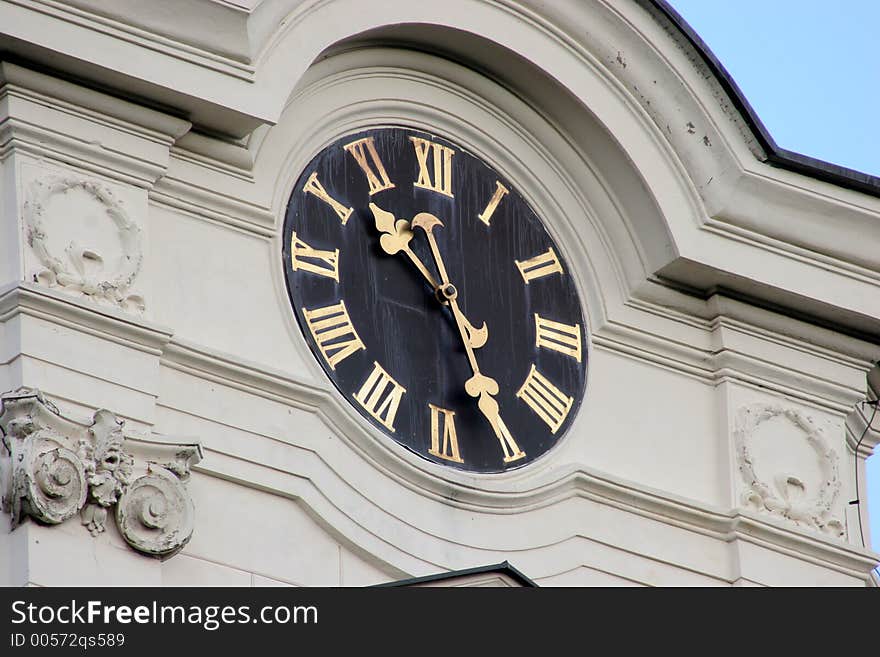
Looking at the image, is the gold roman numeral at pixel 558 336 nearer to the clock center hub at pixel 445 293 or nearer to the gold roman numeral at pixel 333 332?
the clock center hub at pixel 445 293

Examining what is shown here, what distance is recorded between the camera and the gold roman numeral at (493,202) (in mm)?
17219

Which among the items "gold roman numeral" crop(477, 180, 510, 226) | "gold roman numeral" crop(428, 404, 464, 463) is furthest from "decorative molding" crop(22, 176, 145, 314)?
"gold roman numeral" crop(477, 180, 510, 226)

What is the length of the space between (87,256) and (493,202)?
252 cm

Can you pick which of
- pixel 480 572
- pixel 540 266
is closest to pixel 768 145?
pixel 540 266

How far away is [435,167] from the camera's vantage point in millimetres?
17141

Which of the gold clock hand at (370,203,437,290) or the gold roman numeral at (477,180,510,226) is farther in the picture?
the gold roman numeral at (477,180,510,226)

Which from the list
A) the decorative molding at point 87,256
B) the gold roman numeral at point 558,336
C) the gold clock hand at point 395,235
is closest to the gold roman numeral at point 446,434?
the gold clock hand at point 395,235

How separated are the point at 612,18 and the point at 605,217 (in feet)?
3.19

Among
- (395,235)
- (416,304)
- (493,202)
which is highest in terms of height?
(493,202)

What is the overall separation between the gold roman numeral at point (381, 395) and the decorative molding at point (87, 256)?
124cm

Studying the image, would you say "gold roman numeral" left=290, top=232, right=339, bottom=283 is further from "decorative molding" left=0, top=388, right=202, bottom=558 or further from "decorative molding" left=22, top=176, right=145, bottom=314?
"decorative molding" left=0, top=388, right=202, bottom=558

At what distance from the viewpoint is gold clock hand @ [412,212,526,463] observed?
16641mm

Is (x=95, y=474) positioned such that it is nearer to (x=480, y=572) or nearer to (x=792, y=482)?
(x=480, y=572)

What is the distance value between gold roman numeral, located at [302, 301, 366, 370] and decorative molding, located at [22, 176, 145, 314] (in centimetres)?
99
